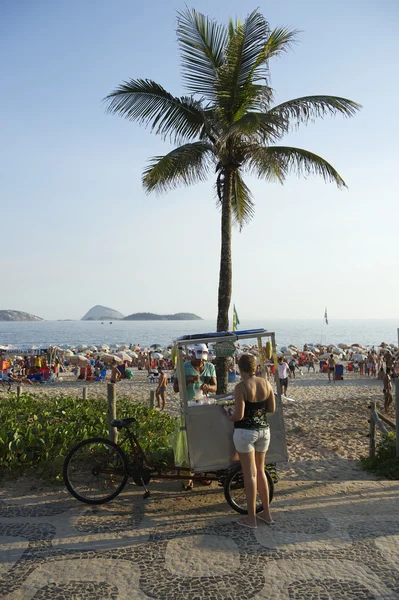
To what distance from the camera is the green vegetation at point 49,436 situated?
586 centimetres

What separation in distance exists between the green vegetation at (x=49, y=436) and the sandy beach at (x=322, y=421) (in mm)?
2368

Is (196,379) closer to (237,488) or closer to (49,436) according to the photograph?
(237,488)

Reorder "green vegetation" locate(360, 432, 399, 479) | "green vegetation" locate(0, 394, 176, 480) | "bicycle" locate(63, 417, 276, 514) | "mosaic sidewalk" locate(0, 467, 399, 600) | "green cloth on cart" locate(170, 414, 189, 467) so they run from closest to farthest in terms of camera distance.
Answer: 1. "mosaic sidewalk" locate(0, 467, 399, 600)
2. "bicycle" locate(63, 417, 276, 514)
3. "green cloth on cart" locate(170, 414, 189, 467)
4. "green vegetation" locate(0, 394, 176, 480)
5. "green vegetation" locate(360, 432, 399, 479)

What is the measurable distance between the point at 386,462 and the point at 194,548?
13.8 ft

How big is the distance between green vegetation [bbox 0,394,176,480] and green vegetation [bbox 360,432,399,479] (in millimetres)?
3212

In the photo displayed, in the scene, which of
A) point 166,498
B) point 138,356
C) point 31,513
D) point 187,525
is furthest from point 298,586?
point 138,356

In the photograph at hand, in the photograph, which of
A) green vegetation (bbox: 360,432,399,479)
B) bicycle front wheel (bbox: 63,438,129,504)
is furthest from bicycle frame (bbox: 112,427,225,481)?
green vegetation (bbox: 360,432,399,479)

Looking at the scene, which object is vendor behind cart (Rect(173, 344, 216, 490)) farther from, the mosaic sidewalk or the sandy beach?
the sandy beach

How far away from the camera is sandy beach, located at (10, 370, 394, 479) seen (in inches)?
313

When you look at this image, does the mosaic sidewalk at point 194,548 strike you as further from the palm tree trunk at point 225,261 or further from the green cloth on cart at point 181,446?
the palm tree trunk at point 225,261

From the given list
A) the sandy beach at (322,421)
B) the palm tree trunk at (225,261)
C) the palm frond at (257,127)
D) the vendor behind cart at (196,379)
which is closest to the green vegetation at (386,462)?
the sandy beach at (322,421)

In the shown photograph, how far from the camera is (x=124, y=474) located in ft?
16.7

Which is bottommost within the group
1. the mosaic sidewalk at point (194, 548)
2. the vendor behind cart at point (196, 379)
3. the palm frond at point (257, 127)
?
the mosaic sidewalk at point (194, 548)

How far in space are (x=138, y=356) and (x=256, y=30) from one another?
104 feet
